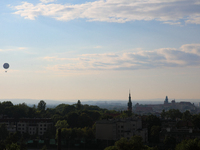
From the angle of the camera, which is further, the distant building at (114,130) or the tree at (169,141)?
the distant building at (114,130)

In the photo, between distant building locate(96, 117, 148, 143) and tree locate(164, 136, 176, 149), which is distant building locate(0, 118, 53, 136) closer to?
distant building locate(96, 117, 148, 143)

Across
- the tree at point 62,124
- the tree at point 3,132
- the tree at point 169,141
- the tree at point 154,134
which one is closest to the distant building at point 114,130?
the tree at point 154,134

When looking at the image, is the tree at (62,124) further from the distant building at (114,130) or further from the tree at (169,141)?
the tree at (169,141)

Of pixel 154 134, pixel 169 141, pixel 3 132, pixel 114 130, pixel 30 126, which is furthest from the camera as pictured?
pixel 30 126

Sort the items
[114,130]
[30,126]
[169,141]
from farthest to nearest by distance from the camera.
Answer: [30,126], [114,130], [169,141]

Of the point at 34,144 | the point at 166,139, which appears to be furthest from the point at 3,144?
the point at 166,139

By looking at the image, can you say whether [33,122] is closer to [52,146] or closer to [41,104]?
[52,146]

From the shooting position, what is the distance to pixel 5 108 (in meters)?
128

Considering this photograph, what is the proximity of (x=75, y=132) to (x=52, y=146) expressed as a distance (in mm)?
16971

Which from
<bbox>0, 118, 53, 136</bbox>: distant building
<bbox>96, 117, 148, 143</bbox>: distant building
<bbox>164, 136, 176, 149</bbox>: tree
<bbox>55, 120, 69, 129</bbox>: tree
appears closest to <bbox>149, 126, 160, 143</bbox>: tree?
<bbox>96, 117, 148, 143</bbox>: distant building

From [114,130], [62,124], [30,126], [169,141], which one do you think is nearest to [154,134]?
[169,141]

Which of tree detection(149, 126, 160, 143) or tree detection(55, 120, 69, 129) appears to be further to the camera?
tree detection(55, 120, 69, 129)

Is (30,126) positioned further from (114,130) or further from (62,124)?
(114,130)

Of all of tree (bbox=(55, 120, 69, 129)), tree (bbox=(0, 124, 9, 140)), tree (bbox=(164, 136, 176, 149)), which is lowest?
tree (bbox=(164, 136, 176, 149))
